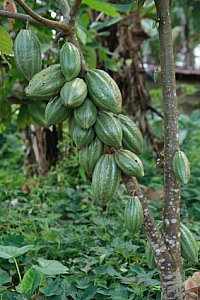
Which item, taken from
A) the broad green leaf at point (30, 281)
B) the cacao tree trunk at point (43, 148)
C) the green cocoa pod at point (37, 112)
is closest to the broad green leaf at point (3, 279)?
the broad green leaf at point (30, 281)

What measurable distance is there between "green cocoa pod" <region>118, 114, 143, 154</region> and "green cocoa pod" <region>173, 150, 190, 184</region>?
0.35 feet

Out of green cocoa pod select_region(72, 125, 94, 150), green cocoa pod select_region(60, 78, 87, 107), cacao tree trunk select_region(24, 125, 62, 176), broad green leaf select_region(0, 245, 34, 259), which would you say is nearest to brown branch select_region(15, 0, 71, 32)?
green cocoa pod select_region(60, 78, 87, 107)

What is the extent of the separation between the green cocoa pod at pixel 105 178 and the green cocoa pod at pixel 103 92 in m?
0.13

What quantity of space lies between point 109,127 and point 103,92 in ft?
0.28

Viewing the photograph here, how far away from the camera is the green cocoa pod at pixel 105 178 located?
→ 1.19 m

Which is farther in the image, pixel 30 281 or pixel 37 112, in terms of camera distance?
pixel 37 112

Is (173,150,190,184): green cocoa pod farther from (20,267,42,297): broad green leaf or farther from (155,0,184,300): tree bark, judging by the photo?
(20,267,42,297): broad green leaf

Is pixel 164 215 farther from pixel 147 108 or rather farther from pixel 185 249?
pixel 147 108

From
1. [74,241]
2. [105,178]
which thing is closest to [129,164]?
[105,178]

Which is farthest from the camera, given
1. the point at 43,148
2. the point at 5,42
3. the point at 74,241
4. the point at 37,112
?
the point at 43,148

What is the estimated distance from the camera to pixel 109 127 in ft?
3.85

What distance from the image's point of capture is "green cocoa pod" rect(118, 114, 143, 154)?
4.05ft

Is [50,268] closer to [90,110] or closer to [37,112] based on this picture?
[90,110]

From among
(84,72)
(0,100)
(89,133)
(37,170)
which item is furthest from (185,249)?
(37,170)
